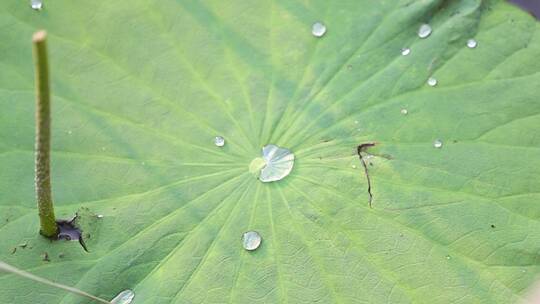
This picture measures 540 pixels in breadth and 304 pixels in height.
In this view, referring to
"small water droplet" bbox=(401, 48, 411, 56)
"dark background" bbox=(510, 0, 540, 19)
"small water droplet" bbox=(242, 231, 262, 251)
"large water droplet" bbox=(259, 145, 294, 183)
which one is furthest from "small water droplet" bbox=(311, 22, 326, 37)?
"dark background" bbox=(510, 0, 540, 19)

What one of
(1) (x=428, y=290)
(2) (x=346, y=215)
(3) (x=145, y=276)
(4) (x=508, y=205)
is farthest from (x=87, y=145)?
(4) (x=508, y=205)

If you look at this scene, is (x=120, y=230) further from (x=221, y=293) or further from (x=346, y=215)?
(x=346, y=215)

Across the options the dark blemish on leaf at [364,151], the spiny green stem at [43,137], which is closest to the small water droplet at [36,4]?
the spiny green stem at [43,137]

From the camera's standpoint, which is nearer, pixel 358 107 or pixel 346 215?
pixel 346 215

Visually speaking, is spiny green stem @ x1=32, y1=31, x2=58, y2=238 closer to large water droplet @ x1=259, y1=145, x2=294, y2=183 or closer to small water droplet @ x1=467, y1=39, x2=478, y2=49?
large water droplet @ x1=259, y1=145, x2=294, y2=183

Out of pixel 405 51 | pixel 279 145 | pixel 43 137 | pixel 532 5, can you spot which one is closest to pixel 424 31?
pixel 405 51

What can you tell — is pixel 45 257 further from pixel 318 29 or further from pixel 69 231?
pixel 318 29

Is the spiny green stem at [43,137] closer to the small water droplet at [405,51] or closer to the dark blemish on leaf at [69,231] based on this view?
the dark blemish on leaf at [69,231]
